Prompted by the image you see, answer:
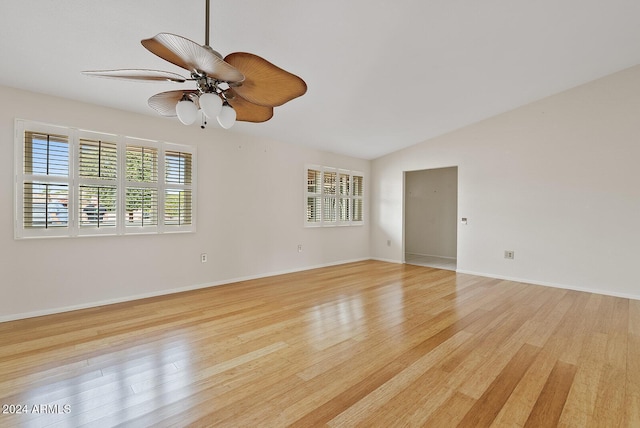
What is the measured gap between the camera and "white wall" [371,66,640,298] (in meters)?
4.17

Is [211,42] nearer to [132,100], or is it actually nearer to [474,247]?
[132,100]

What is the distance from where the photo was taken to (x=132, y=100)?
3.53 meters

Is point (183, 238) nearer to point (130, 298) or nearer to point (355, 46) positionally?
point (130, 298)

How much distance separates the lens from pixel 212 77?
171 centimetres

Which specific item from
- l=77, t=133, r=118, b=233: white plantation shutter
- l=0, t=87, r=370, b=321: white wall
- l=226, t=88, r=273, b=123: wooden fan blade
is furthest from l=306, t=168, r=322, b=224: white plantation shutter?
l=226, t=88, r=273, b=123: wooden fan blade

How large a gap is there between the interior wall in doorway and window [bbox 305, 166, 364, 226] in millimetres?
1681

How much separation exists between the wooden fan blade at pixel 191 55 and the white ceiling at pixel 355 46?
91 cm

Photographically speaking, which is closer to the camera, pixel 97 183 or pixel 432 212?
pixel 97 183

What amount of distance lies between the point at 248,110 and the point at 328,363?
2092mm

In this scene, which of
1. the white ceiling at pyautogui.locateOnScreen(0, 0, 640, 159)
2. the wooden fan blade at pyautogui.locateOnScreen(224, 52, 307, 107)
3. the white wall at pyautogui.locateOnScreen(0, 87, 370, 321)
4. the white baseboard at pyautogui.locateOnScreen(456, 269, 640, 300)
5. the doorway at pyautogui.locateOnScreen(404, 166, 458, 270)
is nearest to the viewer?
the wooden fan blade at pyautogui.locateOnScreen(224, 52, 307, 107)

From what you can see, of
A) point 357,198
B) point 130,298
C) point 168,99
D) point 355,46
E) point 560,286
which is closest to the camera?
point 168,99

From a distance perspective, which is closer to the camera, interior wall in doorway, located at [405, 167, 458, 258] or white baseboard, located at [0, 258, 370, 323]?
white baseboard, located at [0, 258, 370, 323]

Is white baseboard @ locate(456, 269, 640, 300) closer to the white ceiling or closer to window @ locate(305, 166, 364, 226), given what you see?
window @ locate(305, 166, 364, 226)

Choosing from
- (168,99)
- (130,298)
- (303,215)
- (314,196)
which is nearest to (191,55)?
(168,99)
